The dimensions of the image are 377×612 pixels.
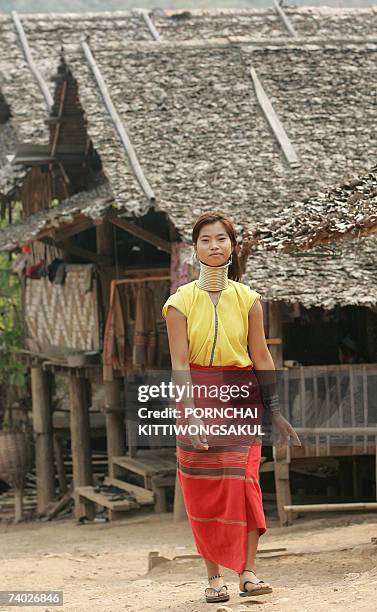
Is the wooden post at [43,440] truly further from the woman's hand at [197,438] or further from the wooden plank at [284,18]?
the woman's hand at [197,438]

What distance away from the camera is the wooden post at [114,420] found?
581 inches

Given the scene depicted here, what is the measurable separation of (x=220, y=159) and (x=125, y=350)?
7.83 feet

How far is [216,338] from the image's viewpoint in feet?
17.8

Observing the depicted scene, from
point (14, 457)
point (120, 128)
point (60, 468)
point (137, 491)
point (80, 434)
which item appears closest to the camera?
point (120, 128)

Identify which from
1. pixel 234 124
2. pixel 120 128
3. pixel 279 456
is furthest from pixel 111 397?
pixel 279 456

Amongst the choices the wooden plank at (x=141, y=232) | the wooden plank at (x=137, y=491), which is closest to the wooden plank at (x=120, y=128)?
the wooden plank at (x=141, y=232)

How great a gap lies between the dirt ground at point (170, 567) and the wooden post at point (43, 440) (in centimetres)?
236

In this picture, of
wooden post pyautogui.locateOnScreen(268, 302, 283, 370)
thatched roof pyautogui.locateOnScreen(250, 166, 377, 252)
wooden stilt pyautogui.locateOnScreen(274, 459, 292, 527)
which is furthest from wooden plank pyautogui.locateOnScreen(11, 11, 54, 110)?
thatched roof pyautogui.locateOnScreen(250, 166, 377, 252)

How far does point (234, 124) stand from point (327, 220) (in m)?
6.06

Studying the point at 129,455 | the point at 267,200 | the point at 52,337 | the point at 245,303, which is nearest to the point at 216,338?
the point at 245,303

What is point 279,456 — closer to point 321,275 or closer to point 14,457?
point 321,275

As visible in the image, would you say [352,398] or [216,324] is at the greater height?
[216,324]

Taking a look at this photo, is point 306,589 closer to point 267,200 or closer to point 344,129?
point 267,200

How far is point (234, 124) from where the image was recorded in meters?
13.8
